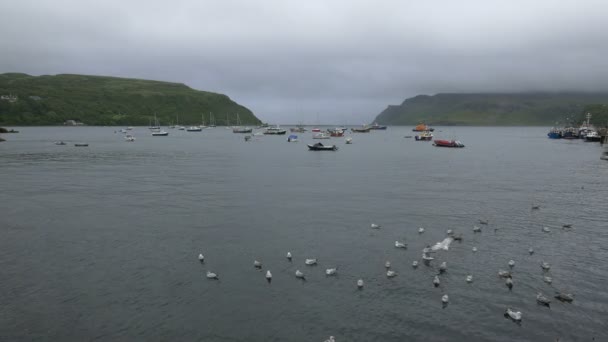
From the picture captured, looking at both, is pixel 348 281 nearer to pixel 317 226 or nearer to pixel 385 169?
pixel 317 226

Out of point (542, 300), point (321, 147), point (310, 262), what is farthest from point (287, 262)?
point (321, 147)

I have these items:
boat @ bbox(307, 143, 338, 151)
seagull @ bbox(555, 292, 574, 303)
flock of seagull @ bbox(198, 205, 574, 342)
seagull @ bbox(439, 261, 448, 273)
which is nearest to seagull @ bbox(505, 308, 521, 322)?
flock of seagull @ bbox(198, 205, 574, 342)

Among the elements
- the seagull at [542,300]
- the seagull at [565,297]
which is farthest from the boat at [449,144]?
the seagull at [542,300]

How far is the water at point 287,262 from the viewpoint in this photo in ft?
76.4

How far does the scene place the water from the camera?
23.3m

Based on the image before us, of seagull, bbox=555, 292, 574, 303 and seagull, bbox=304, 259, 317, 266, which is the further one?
seagull, bbox=304, 259, 317, 266

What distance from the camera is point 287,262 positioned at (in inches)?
1261

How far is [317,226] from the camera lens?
42.1 m

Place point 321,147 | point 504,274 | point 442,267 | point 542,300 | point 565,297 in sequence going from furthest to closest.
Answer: point 321,147, point 442,267, point 504,274, point 565,297, point 542,300

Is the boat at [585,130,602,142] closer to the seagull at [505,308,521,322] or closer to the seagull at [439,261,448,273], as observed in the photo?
the seagull at [439,261,448,273]

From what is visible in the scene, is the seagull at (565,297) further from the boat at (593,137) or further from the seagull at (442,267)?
the boat at (593,137)

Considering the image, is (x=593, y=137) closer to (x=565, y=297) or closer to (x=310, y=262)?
(x=565, y=297)

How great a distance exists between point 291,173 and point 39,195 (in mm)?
40215

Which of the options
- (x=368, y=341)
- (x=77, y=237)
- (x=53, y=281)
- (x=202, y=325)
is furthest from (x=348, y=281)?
(x=77, y=237)
